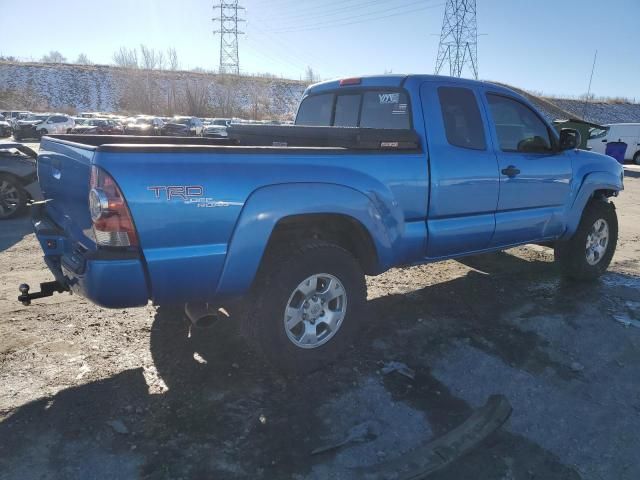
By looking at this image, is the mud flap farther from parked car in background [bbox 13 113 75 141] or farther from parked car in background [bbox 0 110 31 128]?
parked car in background [bbox 0 110 31 128]

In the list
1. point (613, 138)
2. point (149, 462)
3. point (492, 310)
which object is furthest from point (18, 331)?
point (613, 138)

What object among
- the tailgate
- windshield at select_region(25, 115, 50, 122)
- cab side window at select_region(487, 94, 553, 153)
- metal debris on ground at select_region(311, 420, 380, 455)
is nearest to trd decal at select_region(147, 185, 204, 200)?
the tailgate

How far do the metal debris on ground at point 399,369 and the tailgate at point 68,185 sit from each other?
2053 millimetres

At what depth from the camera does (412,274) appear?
5488 millimetres

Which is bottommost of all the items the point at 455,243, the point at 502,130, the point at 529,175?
the point at 455,243

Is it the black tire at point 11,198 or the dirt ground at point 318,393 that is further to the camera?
the black tire at point 11,198

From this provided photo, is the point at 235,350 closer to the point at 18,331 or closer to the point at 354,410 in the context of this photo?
the point at 354,410

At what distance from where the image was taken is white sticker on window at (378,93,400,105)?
381cm

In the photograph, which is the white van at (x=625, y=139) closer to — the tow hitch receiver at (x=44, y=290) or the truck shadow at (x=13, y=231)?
the truck shadow at (x=13, y=231)

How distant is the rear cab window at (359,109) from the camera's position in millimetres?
3787

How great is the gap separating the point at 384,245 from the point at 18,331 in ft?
9.53

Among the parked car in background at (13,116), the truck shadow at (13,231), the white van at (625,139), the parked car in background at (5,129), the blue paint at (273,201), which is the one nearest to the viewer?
the blue paint at (273,201)

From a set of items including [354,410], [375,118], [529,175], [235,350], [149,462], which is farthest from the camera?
[529,175]

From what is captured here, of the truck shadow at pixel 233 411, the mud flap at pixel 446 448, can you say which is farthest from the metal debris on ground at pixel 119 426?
the mud flap at pixel 446 448
